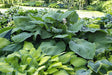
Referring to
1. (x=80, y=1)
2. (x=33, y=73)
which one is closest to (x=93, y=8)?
(x=80, y=1)

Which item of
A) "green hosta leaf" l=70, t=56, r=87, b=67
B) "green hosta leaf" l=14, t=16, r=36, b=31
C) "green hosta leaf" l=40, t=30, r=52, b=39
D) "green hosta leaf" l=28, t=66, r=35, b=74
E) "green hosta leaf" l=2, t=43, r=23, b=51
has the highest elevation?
"green hosta leaf" l=14, t=16, r=36, b=31

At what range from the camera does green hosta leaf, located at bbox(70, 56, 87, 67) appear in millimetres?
1450

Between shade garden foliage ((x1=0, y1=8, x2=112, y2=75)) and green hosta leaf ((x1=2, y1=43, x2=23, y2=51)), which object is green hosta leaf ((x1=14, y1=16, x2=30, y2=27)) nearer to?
shade garden foliage ((x1=0, y1=8, x2=112, y2=75))

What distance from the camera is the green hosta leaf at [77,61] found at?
145 cm

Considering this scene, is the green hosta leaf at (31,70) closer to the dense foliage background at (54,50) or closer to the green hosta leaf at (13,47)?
the dense foliage background at (54,50)

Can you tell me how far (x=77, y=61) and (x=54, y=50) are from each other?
0.89ft

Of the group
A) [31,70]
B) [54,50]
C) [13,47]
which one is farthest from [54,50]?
[13,47]

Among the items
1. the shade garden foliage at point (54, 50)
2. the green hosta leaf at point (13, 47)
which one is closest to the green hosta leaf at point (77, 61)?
the shade garden foliage at point (54, 50)

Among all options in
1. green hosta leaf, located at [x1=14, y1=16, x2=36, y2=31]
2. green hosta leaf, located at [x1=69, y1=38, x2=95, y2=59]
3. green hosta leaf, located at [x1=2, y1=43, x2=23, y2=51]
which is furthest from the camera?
green hosta leaf, located at [x1=14, y1=16, x2=36, y2=31]

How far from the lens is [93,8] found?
649 inches

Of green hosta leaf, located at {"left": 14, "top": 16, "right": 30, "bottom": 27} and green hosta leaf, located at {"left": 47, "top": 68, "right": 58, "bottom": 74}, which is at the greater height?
green hosta leaf, located at {"left": 14, "top": 16, "right": 30, "bottom": 27}

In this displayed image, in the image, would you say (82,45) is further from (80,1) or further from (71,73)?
(80,1)

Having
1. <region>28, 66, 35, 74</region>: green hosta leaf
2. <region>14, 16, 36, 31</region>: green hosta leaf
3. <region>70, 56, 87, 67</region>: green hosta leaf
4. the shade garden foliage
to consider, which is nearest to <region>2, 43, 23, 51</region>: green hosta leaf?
the shade garden foliage

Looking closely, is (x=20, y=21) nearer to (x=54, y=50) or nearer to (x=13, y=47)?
(x=13, y=47)
